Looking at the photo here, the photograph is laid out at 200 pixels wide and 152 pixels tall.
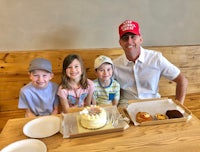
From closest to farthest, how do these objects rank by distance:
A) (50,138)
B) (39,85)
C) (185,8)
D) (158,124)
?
(50,138) → (158,124) → (39,85) → (185,8)

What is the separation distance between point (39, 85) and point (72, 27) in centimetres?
63

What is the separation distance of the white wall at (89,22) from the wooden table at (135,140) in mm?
948

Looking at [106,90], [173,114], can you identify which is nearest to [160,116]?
[173,114]

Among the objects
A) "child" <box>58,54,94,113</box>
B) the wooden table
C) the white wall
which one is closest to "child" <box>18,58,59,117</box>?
"child" <box>58,54,94,113</box>

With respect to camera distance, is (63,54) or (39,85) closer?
(39,85)

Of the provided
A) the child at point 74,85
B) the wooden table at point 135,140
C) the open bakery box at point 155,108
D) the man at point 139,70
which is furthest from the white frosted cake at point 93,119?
the man at point 139,70

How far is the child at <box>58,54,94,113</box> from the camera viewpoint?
1524mm

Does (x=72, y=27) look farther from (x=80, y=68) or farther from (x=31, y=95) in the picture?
(x=31, y=95)

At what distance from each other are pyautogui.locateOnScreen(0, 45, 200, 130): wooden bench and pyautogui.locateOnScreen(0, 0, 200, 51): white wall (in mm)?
74

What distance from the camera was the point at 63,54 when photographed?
1.82 meters

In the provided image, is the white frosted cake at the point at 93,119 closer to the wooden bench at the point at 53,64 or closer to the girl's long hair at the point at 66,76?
the girl's long hair at the point at 66,76

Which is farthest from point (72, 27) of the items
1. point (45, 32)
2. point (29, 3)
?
point (29, 3)

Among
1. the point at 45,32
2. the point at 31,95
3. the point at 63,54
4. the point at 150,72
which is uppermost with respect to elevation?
the point at 45,32

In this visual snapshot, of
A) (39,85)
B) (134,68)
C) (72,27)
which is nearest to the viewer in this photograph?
(39,85)
